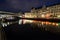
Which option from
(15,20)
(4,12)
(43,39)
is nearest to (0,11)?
(4,12)

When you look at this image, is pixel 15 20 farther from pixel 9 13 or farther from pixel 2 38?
pixel 2 38

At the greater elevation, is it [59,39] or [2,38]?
[2,38]

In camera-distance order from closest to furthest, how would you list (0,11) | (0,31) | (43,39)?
(0,31), (43,39), (0,11)

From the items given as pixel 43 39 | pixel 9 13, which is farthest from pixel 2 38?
pixel 9 13

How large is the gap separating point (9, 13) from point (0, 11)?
5.47m

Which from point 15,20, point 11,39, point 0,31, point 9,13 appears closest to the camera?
point 0,31

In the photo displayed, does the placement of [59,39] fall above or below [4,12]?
below

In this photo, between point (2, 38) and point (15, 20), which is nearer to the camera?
point (2, 38)

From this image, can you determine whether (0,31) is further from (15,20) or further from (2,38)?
(15,20)

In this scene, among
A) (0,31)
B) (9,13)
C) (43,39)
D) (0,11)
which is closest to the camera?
(0,31)

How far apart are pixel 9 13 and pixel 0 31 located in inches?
1798

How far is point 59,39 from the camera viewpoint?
12.8 metres

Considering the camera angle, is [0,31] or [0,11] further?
[0,11]

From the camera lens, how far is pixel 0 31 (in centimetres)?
503
